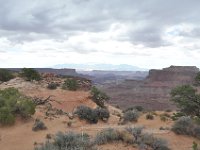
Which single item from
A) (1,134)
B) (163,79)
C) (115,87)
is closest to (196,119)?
(1,134)

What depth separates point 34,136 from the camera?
2295 centimetres

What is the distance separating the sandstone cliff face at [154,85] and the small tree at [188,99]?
2515 inches

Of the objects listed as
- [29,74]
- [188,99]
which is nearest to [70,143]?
Result: [188,99]

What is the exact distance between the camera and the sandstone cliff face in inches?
3996

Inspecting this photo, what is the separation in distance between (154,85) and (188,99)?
97.7m

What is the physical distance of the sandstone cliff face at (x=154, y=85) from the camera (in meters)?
102

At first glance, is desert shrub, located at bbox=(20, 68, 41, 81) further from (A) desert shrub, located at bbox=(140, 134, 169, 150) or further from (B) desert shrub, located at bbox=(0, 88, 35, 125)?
(A) desert shrub, located at bbox=(140, 134, 169, 150)

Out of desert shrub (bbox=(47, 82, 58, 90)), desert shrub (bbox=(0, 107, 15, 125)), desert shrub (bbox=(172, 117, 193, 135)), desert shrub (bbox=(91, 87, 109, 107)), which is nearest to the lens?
desert shrub (bbox=(172, 117, 193, 135))

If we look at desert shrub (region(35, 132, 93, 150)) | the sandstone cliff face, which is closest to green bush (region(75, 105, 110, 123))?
desert shrub (region(35, 132, 93, 150))

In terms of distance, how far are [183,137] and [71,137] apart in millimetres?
7718

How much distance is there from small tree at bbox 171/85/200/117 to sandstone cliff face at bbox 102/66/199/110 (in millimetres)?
63892

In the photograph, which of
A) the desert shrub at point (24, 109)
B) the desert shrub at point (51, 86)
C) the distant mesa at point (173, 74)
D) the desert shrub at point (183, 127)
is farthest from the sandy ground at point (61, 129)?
the distant mesa at point (173, 74)

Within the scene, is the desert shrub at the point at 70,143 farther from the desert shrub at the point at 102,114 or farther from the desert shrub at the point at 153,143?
the desert shrub at the point at 102,114

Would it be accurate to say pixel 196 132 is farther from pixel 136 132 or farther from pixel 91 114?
pixel 91 114
